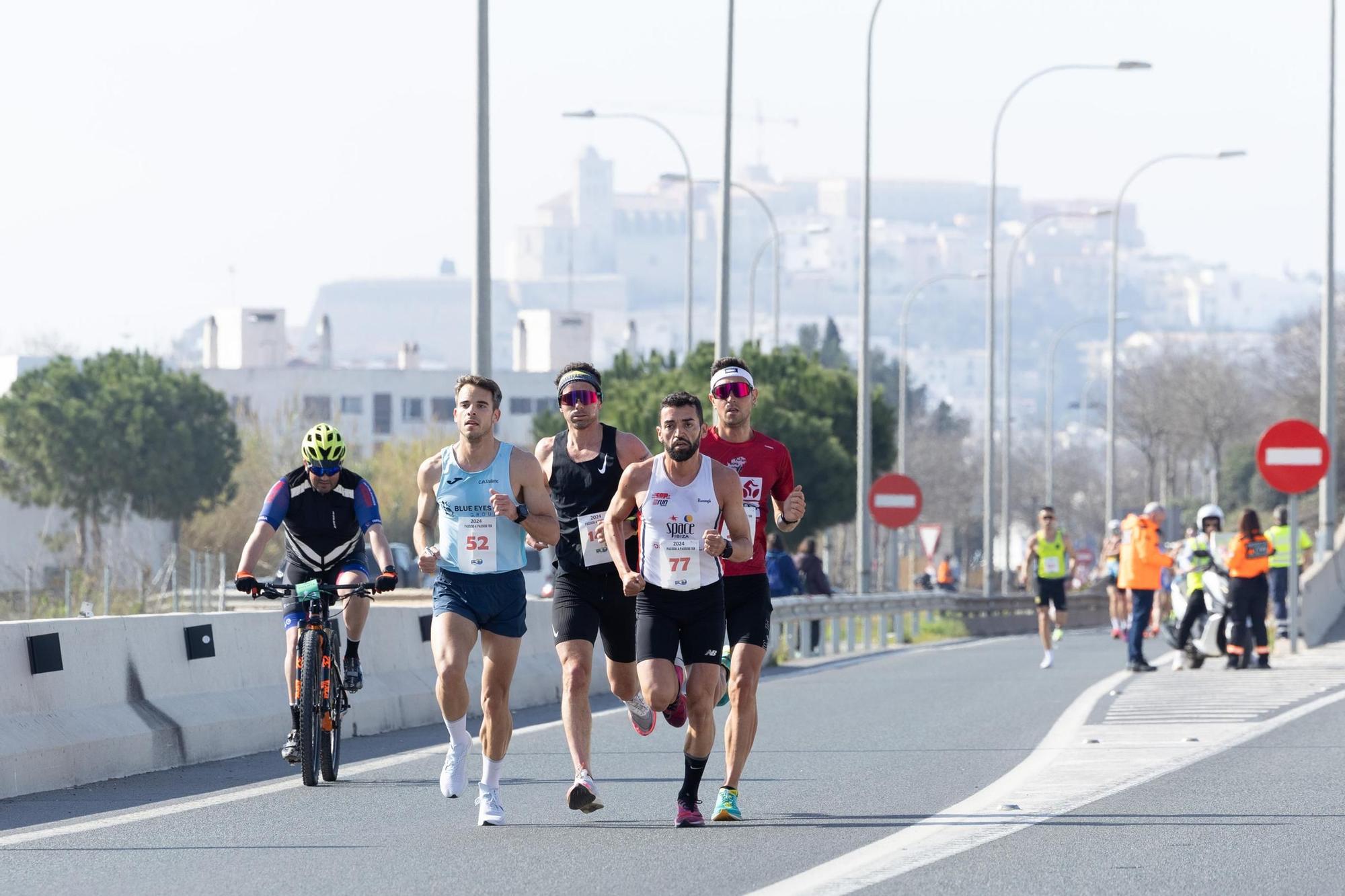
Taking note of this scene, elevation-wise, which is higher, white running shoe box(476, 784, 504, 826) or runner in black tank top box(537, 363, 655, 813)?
runner in black tank top box(537, 363, 655, 813)

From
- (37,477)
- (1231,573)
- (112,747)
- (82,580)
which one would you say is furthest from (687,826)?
(37,477)

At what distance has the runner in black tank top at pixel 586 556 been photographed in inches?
429

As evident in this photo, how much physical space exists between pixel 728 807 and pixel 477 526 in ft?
5.14

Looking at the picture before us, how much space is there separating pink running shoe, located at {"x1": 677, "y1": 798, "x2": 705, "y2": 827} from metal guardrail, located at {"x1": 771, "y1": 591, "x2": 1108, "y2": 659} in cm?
599

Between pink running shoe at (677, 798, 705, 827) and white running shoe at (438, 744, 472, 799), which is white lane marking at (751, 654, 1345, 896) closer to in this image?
pink running shoe at (677, 798, 705, 827)

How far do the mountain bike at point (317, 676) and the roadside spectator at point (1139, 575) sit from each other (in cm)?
1256

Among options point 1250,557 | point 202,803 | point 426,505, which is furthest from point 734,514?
point 1250,557

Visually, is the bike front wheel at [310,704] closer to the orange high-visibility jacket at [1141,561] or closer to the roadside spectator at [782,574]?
the orange high-visibility jacket at [1141,561]

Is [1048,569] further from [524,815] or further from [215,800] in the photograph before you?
[524,815]

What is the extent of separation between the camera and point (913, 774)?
1295 cm

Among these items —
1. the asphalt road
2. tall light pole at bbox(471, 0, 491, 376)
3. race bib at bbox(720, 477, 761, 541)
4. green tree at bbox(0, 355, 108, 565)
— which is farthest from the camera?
green tree at bbox(0, 355, 108, 565)

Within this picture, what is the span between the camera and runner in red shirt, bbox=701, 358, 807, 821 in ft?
35.3

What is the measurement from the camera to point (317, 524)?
12.6 m

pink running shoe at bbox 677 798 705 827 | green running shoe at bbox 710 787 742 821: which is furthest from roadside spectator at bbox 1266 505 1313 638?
pink running shoe at bbox 677 798 705 827
